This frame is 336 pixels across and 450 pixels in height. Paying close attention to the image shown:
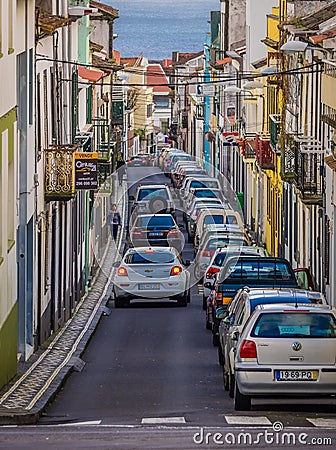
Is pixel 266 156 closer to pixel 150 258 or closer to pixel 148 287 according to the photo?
pixel 150 258

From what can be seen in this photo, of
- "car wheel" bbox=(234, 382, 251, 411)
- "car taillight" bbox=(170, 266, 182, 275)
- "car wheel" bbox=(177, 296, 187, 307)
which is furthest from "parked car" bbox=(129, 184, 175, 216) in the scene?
"car wheel" bbox=(234, 382, 251, 411)

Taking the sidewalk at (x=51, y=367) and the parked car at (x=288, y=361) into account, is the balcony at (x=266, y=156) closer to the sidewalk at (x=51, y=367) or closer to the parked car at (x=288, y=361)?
the sidewalk at (x=51, y=367)

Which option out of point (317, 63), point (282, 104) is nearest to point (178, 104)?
point (282, 104)

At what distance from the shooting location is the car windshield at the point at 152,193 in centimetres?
5645

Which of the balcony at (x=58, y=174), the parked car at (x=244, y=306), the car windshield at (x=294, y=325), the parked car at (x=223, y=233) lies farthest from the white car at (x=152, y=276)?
the car windshield at (x=294, y=325)

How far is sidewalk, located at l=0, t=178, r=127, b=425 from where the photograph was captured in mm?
16234

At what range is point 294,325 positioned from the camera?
52.2 feet

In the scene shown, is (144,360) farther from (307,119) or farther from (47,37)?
(307,119)

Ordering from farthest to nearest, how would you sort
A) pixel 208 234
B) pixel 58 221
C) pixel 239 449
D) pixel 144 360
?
pixel 208 234, pixel 58 221, pixel 144 360, pixel 239 449

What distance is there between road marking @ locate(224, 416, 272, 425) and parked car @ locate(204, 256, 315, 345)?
31.1 ft

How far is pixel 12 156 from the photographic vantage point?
19609mm

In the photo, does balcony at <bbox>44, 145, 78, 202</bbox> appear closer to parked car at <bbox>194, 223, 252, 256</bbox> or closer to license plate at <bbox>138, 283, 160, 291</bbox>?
license plate at <bbox>138, 283, 160, 291</bbox>

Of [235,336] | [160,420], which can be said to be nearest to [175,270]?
[235,336]

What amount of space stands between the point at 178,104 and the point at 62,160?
343 feet
